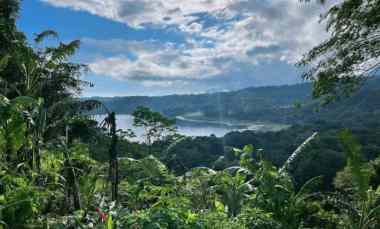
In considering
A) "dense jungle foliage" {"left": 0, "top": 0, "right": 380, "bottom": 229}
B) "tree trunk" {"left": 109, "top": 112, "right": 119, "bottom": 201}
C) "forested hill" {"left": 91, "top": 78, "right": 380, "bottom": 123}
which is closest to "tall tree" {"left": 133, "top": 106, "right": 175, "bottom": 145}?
"dense jungle foliage" {"left": 0, "top": 0, "right": 380, "bottom": 229}

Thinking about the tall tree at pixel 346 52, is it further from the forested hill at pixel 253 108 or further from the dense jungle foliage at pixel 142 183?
the forested hill at pixel 253 108

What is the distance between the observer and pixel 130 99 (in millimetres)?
129250

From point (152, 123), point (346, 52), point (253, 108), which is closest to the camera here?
point (346, 52)

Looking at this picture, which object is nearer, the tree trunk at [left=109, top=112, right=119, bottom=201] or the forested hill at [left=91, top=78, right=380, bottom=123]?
the tree trunk at [left=109, top=112, right=119, bottom=201]

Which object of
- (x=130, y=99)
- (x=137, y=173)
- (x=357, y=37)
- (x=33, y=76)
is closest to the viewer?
(x=357, y=37)

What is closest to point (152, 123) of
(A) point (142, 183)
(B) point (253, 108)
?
(A) point (142, 183)

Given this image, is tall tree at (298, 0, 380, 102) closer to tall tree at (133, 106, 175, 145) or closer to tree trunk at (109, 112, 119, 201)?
tree trunk at (109, 112, 119, 201)

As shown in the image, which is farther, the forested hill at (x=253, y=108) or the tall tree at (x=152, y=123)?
the forested hill at (x=253, y=108)

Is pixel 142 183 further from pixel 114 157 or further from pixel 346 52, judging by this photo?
pixel 346 52

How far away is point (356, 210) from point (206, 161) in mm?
25292

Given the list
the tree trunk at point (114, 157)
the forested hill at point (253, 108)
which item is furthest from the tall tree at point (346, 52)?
the forested hill at point (253, 108)

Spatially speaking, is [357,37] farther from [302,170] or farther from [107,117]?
[302,170]

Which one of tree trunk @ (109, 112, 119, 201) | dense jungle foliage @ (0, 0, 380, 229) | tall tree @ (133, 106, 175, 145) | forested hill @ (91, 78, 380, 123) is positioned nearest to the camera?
dense jungle foliage @ (0, 0, 380, 229)

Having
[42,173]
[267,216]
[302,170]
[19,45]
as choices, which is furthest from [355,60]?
[302,170]
